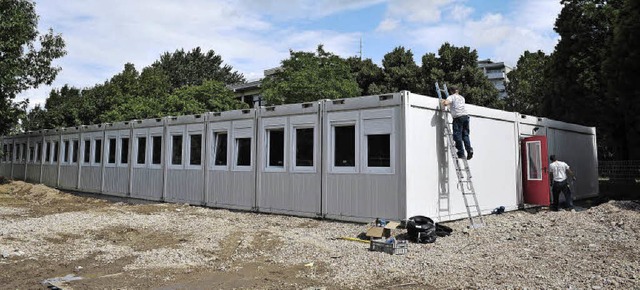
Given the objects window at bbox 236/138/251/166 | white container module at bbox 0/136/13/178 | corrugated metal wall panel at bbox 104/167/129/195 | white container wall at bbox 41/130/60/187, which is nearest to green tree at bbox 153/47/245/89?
white container module at bbox 0/136/13/178

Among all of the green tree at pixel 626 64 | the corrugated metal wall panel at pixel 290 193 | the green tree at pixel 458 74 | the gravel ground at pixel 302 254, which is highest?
the green tree at pixel 458 74

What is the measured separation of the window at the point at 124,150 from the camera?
18.0 metres

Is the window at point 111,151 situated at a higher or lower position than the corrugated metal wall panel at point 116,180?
higher

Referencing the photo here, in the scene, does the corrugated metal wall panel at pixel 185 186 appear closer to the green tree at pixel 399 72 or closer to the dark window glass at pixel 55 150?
the dark window glass at pixel 55 150

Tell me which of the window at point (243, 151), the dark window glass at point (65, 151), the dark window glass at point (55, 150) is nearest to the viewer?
the window at point (243, 151)

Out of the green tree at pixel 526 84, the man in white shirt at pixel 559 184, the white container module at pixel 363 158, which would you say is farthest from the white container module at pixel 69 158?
the green tree at pixel 526 84

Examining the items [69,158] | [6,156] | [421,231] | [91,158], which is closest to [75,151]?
[69,158]

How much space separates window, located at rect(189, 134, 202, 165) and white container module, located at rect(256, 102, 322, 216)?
283cm

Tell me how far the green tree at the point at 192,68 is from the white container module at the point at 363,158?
143 ft

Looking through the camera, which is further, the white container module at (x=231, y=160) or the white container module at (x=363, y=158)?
the white container module at (x=231, y=160)

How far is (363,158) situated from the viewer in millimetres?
10734

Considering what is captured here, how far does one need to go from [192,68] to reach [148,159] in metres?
39.7

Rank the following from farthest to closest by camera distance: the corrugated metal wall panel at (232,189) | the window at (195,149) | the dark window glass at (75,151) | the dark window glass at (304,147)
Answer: the dark window glass at (75,151), the window at (195,149), the corrugated metal wall panel at (232,189), the dark window glass at (304,147)

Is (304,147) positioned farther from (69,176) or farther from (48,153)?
(48,153)
